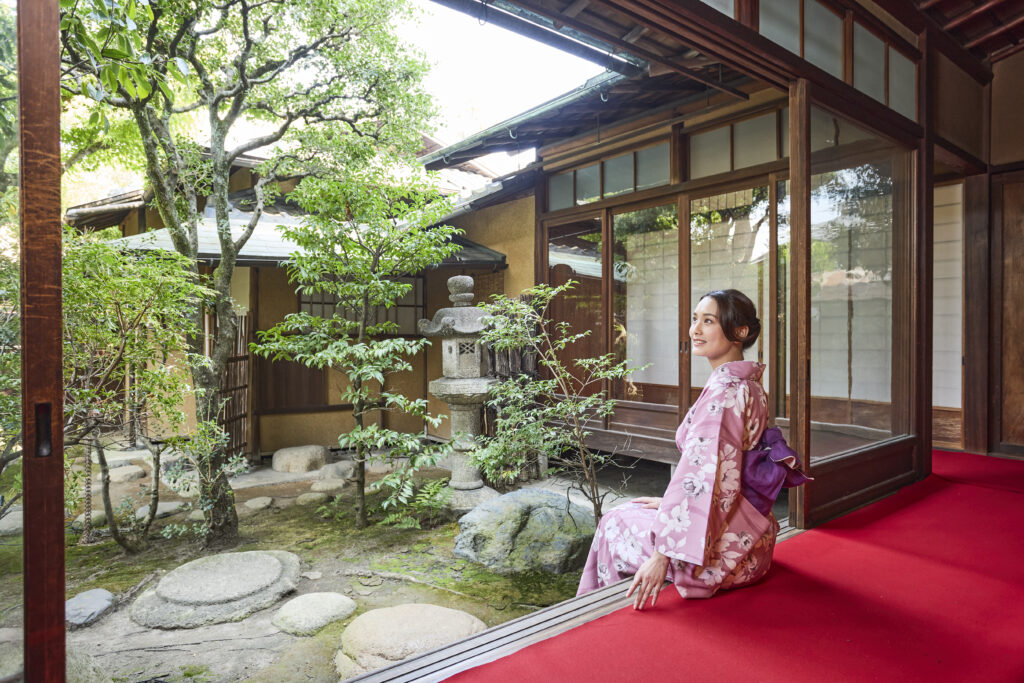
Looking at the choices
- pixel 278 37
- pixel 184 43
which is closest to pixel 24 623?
pixel 184 43

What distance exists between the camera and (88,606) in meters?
3.74

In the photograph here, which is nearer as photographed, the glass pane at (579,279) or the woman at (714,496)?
the woman at (714,496)

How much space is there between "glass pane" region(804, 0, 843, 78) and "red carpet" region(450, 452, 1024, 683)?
106 inches

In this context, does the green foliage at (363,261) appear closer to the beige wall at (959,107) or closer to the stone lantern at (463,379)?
the stone lantern at (463,379)

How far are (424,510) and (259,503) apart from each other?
1.86 m

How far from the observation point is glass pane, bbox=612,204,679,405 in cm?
617

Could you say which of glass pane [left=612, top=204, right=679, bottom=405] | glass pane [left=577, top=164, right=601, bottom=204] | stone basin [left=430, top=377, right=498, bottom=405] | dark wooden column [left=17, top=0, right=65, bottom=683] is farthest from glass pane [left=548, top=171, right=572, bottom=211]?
dark wooden column [left=17, top=0, right=65, bottom=683]

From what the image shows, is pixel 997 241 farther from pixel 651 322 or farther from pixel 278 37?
pixel 278 37

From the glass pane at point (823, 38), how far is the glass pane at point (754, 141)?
1758 mm

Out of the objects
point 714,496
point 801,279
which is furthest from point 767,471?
point 801,279

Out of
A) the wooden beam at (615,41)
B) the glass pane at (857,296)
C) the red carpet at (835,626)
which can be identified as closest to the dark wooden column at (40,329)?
the red carpet at (835,626)

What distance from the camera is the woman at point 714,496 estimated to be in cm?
210

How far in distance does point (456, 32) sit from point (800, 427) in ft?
72.3

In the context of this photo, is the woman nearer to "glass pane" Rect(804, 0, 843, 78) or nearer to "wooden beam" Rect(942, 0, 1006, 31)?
"glass pane" Rect(804, 0, 843, 78)
